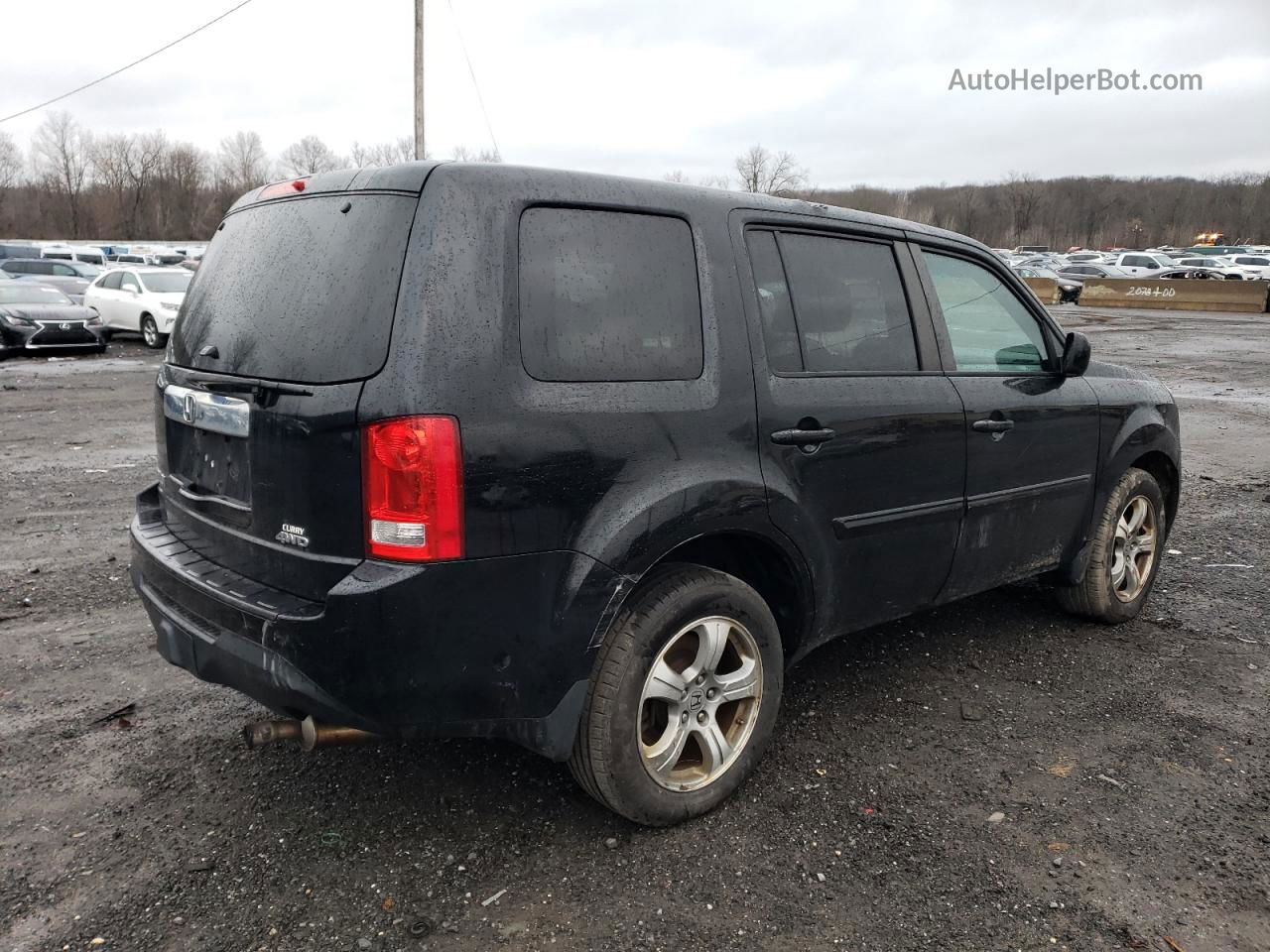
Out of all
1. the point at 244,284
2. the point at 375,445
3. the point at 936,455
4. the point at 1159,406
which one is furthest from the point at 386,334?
the point at 1159,406

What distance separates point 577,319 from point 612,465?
0.42m

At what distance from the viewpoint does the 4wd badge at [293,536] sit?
2.53m

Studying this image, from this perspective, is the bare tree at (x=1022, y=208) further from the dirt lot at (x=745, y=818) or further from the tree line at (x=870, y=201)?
the dirt lot at (x=745, y=818)

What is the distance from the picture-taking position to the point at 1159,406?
4.82 m

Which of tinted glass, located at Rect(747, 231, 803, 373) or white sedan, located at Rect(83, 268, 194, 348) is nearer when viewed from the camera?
tinted glass, located at Rect(747, 231, 803, 373)

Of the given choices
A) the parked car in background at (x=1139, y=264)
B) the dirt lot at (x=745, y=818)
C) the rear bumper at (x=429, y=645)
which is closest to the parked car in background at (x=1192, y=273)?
the parked car in background at (x=1139, y=264)

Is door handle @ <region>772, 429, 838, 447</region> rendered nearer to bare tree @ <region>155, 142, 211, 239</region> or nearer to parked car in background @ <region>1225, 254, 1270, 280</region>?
parked car in background @ <region>1225, 254, 1270, 280</region>

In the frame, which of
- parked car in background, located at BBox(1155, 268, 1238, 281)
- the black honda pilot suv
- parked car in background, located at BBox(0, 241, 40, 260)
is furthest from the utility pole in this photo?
parked car in background, located at BBox(1155, 268, 1238, 281)

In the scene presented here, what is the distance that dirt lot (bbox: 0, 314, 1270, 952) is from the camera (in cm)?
256

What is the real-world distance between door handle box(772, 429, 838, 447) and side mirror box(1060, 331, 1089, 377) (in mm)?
1599

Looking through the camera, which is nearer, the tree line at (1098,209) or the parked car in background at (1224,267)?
the parked car in background at (1224,267)

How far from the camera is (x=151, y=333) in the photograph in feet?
67.1

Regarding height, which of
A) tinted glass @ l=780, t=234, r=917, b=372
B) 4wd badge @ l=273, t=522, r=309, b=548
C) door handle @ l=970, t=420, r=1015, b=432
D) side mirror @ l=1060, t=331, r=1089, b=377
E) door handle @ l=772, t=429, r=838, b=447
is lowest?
4wd badge @ l=273, t=522, r=309, b=548

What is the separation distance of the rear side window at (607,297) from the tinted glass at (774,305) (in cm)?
28
